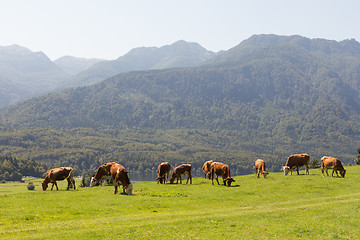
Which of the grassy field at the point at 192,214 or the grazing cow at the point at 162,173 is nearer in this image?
the grassy field at the point at 192,214

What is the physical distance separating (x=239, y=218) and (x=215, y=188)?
15.9m

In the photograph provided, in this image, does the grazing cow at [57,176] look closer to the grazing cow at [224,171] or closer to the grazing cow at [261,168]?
the grazing cow at [224,171]

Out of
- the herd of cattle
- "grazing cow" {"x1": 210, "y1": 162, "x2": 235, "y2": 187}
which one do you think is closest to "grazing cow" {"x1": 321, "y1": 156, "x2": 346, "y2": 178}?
the herd of cattle

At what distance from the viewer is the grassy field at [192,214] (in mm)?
21672

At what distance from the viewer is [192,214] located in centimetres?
2758

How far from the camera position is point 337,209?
27297 mm

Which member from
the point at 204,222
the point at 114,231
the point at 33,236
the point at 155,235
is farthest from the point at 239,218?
the point at 33,236

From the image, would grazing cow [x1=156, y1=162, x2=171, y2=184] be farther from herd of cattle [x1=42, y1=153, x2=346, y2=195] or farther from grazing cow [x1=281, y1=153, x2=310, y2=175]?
grazing cow [x1=281, y1=153, x2=310, y2=175]

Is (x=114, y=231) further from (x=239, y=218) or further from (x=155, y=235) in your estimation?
(x=239, y=218)

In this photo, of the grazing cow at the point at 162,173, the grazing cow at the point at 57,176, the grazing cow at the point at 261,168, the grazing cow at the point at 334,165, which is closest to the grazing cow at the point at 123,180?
the grazing cow at the point at 57,176

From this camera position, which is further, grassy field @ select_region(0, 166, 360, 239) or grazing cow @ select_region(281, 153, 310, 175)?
grazing cow @ select_region(281, 153, 310, 175)

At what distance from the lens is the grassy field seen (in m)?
21.7

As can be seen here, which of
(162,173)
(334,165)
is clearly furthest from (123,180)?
(334,165)

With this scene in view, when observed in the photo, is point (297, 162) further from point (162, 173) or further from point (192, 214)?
point (192, 214)
